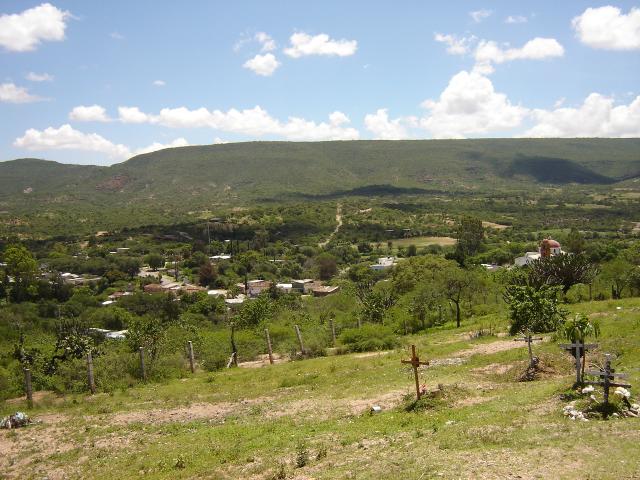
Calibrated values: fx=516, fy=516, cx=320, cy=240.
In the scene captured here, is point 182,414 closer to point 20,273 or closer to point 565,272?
point 565,272

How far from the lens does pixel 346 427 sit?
1264cm

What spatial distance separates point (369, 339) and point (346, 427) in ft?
44.2

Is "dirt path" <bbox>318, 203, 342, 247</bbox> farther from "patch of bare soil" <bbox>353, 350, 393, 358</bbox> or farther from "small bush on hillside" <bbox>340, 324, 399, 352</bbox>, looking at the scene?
"patch of bare soil" <bbox>353, 350, 393, 358</bbox>

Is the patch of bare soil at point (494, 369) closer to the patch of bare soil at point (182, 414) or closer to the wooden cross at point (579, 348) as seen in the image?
the wooden cross at point (579, 348)

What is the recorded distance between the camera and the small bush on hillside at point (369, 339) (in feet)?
→ 83.6

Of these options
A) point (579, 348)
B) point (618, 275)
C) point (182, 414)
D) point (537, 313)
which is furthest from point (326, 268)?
point (579, 348)

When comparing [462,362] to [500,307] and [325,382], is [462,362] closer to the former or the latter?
[325,382]

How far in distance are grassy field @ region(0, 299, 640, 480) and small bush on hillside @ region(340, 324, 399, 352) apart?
3433 mm

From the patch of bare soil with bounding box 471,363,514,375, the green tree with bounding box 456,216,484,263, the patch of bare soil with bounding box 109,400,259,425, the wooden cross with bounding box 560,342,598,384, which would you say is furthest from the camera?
the green tree with bounding box 456,216,484,263

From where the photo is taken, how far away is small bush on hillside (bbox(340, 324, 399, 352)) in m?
25.5

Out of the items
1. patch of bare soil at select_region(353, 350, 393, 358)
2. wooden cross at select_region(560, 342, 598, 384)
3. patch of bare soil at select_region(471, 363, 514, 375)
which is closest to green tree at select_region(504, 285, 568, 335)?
patch of bare soil at select_region(471, 363, 514, 375)

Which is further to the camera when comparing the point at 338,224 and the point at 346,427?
the point at 338,224

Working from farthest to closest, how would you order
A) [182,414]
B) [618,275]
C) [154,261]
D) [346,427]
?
[154,261] < [618,275] < [182,414] < [346,427]

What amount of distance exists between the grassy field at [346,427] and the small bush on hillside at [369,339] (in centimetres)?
343
